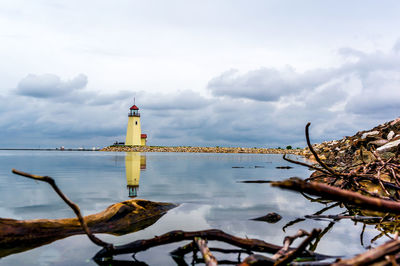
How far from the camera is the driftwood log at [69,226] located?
2.60m

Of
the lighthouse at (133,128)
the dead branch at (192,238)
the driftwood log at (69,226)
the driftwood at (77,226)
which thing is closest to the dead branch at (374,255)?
the dead branch at (192,238)

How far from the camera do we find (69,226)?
9.95 feet

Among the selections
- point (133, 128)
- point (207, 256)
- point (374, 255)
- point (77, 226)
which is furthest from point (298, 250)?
point (133, 128)

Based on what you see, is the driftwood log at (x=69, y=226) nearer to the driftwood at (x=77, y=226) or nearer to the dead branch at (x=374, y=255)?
the driftwood at (x=77, y=226)

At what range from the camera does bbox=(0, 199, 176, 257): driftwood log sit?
260 cm

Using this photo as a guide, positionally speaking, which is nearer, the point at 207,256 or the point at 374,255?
the point at 374,255

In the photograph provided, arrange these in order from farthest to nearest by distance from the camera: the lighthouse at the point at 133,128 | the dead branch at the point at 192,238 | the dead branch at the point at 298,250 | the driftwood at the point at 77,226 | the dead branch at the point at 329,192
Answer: the lighthouse at the point at 133,128
the driftwood at the point at 77,226
the dead branch at the point at 192,238
the dead branch at the point at 298,250
the dead branch at the point at 329,192

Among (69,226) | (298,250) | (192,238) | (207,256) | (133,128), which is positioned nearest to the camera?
(298,250)

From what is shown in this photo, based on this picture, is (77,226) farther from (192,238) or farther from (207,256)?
(207,256)

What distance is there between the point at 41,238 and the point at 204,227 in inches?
73.4

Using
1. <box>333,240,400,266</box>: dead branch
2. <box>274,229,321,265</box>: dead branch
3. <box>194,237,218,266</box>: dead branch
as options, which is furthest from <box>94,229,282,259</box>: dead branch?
<box>333,240,400,266</box>: dead branch

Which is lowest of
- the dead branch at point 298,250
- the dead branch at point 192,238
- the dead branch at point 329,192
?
the dead branch at point 192,238

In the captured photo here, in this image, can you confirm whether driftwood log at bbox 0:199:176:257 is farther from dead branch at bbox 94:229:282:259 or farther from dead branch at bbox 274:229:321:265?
dead branch at bbox 274:229:321:265

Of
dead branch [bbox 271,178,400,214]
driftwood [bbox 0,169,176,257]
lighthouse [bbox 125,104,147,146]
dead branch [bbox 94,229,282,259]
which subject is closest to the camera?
dead branch [bbox 271,178,400,214]
